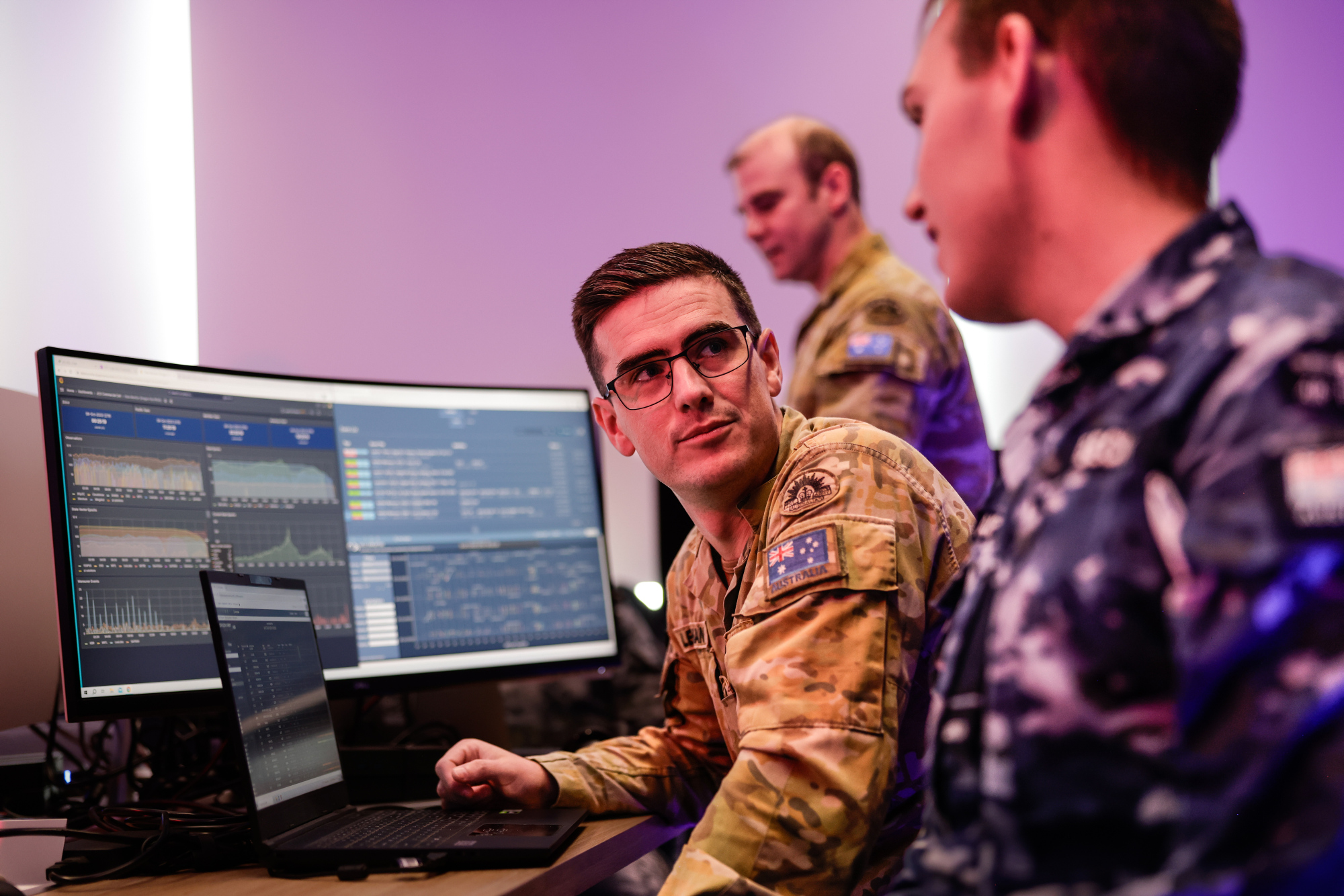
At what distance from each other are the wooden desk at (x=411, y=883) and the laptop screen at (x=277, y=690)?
0.08m

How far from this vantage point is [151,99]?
2252mm

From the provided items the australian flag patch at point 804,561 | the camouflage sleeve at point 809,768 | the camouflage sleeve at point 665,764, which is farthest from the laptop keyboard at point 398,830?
the australian flag patch at point 804,561

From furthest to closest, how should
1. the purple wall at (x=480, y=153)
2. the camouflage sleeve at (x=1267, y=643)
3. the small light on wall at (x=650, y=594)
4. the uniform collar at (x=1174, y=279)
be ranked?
the purple wall at (x=480, y=153) < the small light on wall at (x=650, y=594) < the uniform collar at (x=1174, y=279) < the camouflage sleeve at (x=1267, y=643)

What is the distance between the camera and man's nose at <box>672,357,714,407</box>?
1.10m

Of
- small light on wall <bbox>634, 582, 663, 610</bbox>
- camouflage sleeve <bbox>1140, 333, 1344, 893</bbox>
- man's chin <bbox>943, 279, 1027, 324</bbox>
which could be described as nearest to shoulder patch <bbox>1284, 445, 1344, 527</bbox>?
camouflage sleeve <bbox>1140, 333, 1344, 893</bbox>

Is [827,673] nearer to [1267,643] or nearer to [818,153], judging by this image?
[1267,643]

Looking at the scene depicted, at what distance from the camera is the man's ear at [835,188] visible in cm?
232

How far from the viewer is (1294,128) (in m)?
2.40

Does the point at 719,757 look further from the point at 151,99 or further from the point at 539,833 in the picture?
the point at 151,99

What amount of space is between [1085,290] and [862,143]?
2.23 metres

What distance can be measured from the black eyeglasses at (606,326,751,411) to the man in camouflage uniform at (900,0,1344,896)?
46 centimetres

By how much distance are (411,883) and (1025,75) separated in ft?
2.62

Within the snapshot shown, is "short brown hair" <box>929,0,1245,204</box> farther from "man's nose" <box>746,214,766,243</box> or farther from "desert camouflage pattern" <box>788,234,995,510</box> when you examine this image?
"man's nose" <box>746,214,766,243</box>

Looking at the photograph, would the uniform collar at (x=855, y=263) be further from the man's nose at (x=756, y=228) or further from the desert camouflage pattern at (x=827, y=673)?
the desert camouflage pattern at (x=827, y=673)
